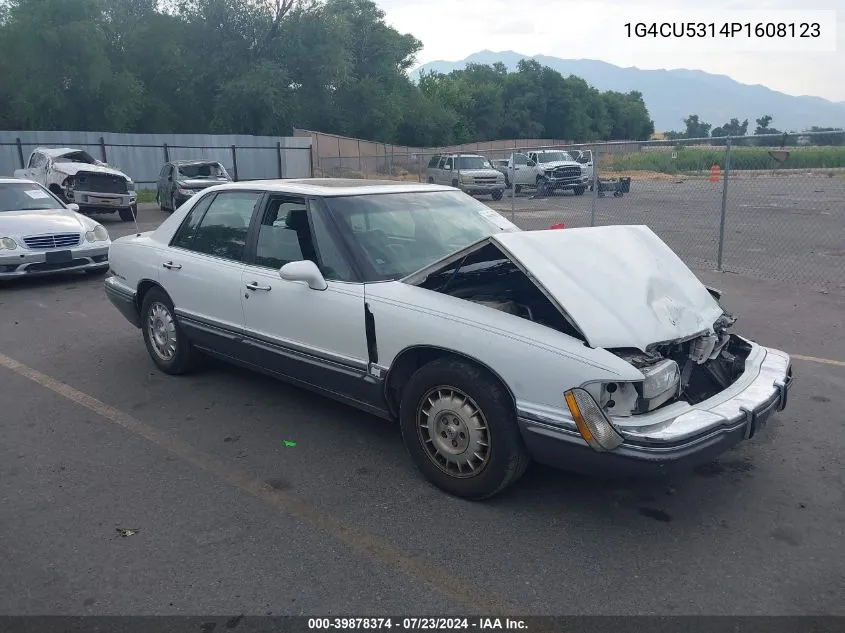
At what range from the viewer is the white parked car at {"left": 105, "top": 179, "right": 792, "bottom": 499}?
320 centimetres

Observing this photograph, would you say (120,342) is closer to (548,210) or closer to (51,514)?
(51,514)

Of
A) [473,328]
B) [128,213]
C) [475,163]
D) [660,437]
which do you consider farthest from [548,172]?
[660,437]

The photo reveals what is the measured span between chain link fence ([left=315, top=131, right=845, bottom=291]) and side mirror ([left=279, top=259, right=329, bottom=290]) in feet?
22.5

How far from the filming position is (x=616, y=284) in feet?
12.1

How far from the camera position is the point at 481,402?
133 inches

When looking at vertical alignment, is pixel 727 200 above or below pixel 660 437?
above

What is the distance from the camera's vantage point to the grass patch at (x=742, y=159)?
30.8ft

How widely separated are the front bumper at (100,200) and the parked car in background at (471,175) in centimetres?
909

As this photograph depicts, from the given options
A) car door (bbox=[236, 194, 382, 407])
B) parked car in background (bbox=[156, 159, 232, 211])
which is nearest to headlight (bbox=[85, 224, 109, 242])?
car door (bbox=[236, 194, 382, 407])

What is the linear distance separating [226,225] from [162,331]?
45.3 inches

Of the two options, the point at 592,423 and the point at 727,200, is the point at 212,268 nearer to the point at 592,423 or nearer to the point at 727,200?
the point at 592,423

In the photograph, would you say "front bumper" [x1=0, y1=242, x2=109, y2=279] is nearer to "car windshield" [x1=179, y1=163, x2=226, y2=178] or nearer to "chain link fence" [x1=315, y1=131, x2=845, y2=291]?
"chain link fence" [x1=315, y1=131, x2=845, y2=291]

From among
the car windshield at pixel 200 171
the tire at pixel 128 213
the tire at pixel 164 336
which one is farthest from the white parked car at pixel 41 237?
the car windshield at pixel 200 171

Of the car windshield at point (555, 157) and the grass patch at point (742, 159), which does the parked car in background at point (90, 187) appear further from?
the car windshield at point (555, 157)
